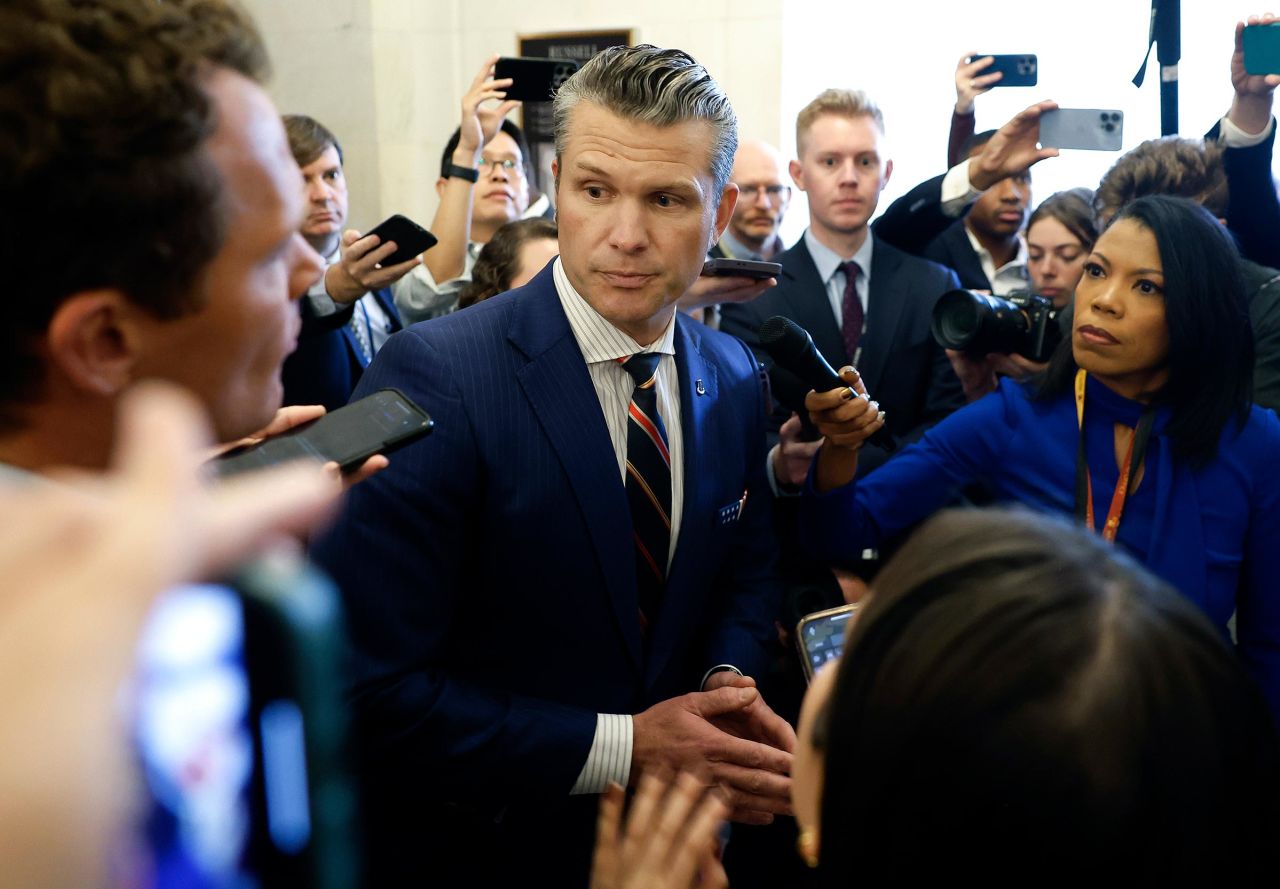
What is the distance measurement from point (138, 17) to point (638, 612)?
1.04m

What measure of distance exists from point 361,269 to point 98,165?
198cm

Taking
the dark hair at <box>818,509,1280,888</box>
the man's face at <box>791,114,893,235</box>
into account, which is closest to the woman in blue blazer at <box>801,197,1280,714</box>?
the man's face at <box>791,114,893,235</box>

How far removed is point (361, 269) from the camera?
270 centimetres

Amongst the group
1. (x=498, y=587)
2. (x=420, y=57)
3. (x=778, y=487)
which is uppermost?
(x=420, y=57)

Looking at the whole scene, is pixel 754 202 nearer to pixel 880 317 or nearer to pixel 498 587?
pixel 880 317

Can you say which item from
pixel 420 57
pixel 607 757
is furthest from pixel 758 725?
pixel 420 57

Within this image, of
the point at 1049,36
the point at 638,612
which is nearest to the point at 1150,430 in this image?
the point at 638,612

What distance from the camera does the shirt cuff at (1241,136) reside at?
9.67 ft

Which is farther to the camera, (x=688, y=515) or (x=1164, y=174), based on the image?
(x=1164, y=174)

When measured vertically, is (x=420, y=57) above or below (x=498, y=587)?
above

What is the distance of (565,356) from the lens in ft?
5.21

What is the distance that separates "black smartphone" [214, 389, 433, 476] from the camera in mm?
1154

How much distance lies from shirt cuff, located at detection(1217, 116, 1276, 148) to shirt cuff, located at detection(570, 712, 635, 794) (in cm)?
246

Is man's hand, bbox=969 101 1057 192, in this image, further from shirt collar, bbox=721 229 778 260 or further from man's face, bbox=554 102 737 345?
man's face, bbox=554 102 737 345
